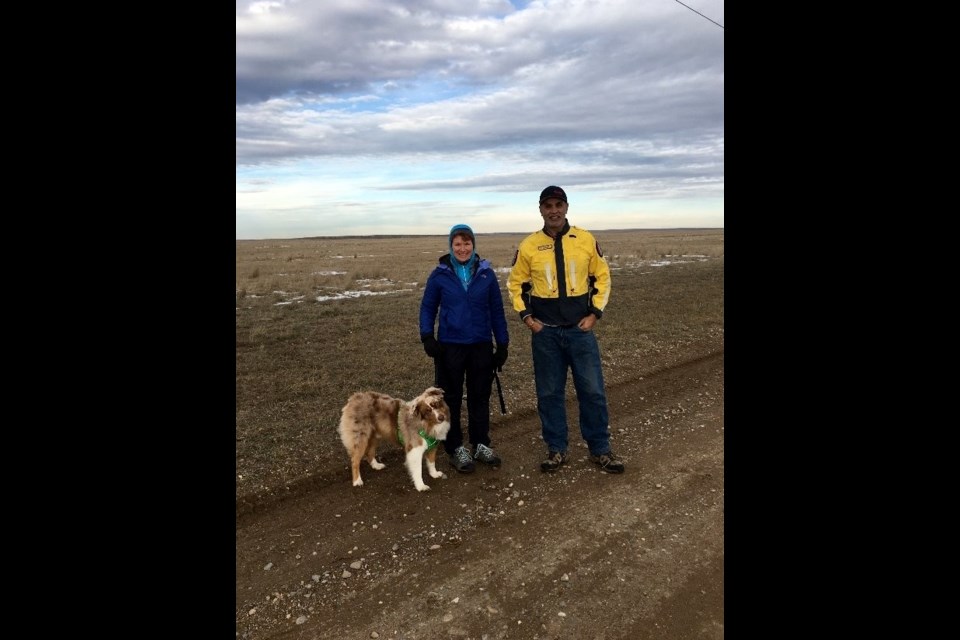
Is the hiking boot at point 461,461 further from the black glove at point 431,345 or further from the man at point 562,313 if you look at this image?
the black glove at point 431,345

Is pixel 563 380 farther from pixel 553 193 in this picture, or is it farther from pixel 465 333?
pixel 553 193

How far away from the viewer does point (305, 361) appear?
9.88m

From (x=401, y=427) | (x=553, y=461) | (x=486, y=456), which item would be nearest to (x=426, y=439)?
(x=401, y=427)

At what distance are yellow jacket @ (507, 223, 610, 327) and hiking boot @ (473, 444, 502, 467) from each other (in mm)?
1467

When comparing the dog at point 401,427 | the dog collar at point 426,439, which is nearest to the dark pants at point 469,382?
the dog at point 401,427

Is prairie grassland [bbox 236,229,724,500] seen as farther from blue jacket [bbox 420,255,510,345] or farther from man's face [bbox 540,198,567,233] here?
man's face [bbox 540,198,567,233]

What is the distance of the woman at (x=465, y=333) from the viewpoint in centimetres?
515

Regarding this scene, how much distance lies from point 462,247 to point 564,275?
1.05 m

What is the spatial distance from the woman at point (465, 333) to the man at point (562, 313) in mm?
324
